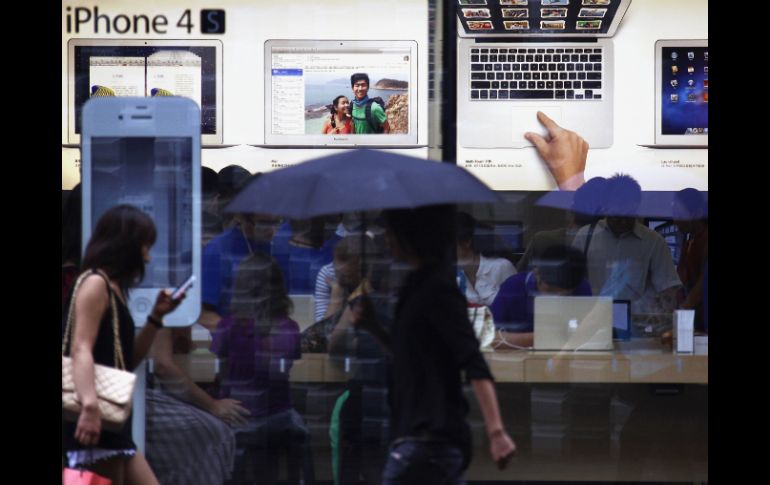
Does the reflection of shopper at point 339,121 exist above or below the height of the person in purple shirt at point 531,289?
above

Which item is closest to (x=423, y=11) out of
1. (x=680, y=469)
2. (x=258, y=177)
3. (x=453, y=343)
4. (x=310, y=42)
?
(x=310, y=42)

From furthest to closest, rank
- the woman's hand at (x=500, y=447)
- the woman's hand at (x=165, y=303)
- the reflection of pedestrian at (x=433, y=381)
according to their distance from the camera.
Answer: the woman's hand at (x=165, y=303), the woman's hand at (x=500, y=447), the reflection of pedestrian at (x=433, y=381)

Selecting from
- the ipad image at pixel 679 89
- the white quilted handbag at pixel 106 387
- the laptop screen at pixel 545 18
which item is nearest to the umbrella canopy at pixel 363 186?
the white quilted handbag at pixel 106 387

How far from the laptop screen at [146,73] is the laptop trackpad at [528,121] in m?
1.33

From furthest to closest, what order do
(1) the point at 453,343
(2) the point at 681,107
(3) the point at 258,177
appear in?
(2) the point at 681,107, (3) the point at 258,177, (1) the point at 453,343

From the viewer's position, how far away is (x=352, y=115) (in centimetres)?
511

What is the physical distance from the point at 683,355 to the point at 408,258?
1.53 meters

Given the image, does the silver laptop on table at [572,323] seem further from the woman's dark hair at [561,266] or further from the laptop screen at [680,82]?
the laptop screen at [680,82]

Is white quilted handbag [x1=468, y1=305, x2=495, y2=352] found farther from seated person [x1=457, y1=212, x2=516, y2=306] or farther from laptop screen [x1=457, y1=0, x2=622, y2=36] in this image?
laptop screen [x1=457, y1=0, x2=622, y2=36]

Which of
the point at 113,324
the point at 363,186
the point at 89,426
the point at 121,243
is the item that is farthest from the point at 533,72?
the point at 89,426

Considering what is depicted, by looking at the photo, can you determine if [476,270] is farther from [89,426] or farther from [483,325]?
[89,426]

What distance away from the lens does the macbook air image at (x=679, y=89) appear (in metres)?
5.23

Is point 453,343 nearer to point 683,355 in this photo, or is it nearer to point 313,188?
point 313,188

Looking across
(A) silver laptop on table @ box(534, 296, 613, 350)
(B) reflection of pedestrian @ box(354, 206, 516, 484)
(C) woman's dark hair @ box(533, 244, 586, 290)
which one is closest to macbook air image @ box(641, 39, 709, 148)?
(C) woman's dark hair @ box(533, 244, 586, 290)
